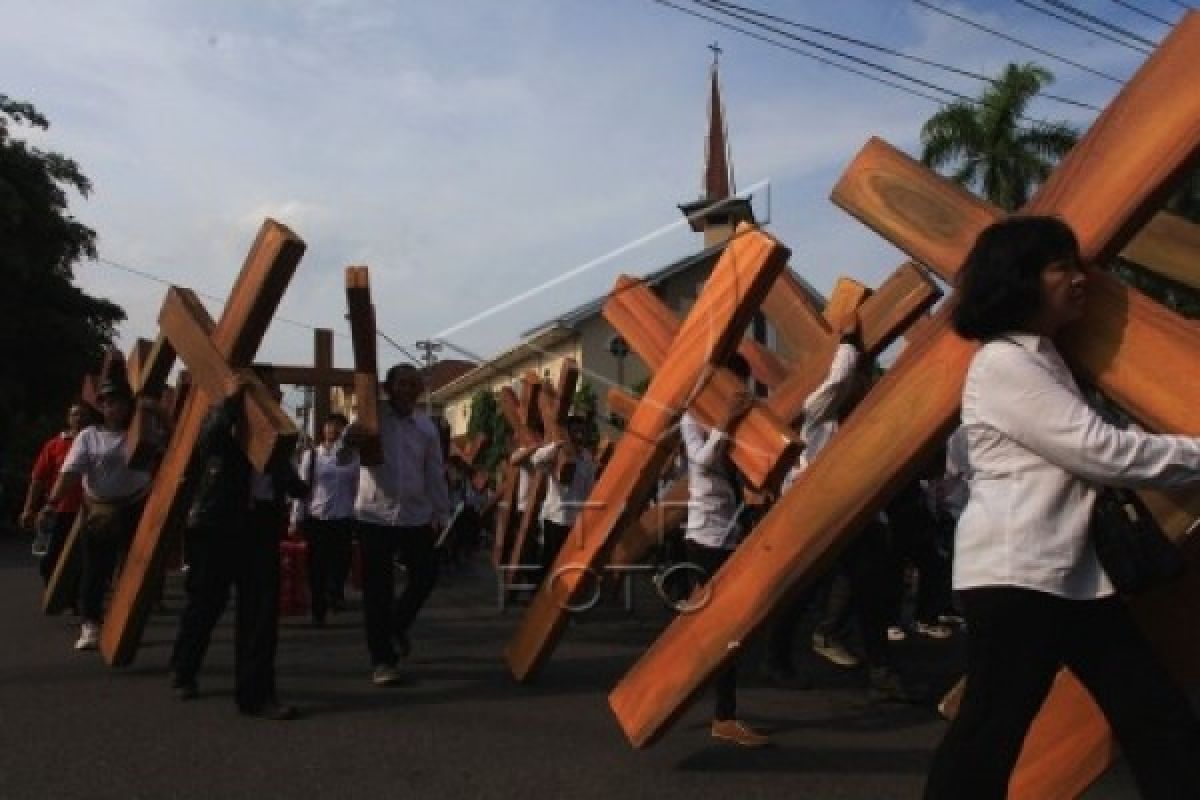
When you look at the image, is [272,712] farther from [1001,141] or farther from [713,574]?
[1001,141]

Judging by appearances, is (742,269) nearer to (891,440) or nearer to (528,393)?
(891,440)

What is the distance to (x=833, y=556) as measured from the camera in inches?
160

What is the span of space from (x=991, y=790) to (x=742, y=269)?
2.71 meters

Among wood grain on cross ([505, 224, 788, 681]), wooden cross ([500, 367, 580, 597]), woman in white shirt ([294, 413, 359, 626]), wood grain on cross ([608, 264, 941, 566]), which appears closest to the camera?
wood grain on cross ([505, 224, 788, 681])

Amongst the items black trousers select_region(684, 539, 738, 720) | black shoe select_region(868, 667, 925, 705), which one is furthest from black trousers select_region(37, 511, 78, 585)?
black shoe select_region(868, 667, 925, 705)

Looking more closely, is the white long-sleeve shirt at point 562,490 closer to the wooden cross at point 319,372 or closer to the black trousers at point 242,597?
the wooden cross at point 319,372

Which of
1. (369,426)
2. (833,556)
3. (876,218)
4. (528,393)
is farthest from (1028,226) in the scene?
(528,393)

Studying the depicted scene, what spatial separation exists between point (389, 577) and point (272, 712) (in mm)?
1154

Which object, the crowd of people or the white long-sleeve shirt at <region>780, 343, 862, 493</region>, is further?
the white long-sleeve shirt at <region>780, 343, 862, 493</region>

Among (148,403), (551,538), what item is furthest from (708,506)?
(551,538)

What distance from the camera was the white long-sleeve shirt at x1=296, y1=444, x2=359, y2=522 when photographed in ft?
33.2

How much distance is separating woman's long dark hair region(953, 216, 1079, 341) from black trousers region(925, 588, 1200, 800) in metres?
0.67

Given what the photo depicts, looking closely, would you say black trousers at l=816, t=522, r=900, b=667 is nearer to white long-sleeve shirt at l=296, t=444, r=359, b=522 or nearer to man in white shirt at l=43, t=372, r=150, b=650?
man in white shirt at l=43, t=372, r=150, b=650

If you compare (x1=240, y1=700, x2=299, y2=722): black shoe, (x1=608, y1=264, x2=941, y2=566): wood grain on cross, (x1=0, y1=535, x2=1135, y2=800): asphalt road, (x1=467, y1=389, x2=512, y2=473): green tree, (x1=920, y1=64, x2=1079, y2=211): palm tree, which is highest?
(x1=920, y1=64, x2=1079, y2=211): palm tree
